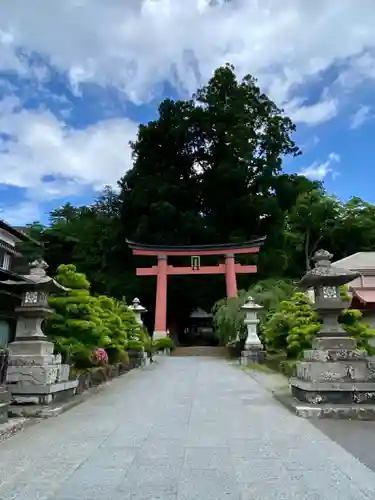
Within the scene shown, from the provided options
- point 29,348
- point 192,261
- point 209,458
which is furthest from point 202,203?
point 209,458

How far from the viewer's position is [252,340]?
1812 cm

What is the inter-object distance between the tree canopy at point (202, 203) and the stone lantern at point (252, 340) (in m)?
12.3

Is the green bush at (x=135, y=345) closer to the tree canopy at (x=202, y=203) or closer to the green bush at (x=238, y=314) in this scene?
the green bush at (x=238, y=314)

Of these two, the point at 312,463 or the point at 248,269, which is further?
the point at 248,269

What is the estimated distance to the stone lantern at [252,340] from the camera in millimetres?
17609

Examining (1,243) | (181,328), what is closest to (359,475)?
(1,243)

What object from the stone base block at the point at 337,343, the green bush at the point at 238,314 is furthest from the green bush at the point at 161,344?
the stone base block at the point at 337,343

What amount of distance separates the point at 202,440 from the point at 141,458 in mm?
1031

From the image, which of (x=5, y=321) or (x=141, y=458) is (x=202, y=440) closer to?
(x=141, y=458)

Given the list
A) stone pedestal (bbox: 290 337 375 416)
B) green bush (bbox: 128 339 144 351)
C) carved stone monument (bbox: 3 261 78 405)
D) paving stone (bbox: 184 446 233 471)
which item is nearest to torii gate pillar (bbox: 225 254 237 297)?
green bush (bbox: 128 339 144 351)

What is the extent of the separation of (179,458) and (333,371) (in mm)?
3299

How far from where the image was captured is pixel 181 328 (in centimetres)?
3756

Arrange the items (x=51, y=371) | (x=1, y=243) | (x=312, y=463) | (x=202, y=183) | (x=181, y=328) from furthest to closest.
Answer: (x=181, y=328)
(x=202, y=183)
(x=1, y=243)
(x=51, y=371)
(x=312, y=463)

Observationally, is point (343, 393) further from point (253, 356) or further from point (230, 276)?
point (230, 276)
